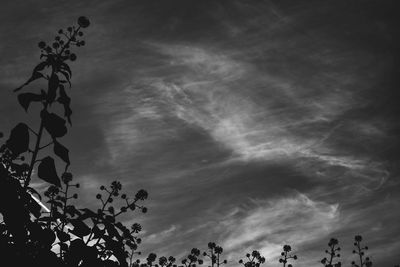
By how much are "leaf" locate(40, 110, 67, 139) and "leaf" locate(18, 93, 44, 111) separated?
0.33m

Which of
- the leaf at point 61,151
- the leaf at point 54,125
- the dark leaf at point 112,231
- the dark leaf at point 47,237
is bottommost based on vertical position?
the dark leaf at point 47,237

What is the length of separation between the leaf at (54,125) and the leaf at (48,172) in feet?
0.90

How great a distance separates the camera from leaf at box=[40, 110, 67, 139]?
13.1 feet

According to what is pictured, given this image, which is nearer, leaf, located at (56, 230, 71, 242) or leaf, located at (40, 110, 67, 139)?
leaf, located at (40, 110, 67, 139)

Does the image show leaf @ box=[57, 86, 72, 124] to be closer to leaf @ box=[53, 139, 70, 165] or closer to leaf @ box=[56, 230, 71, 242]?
leaf @ box=[53, 139, 70, 165]

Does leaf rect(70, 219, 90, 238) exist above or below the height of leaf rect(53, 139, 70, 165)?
below

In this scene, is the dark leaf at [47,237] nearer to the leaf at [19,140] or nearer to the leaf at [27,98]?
the leaf at [19,140]

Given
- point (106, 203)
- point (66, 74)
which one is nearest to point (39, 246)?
point (66, 74)

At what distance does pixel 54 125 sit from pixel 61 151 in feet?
0.89

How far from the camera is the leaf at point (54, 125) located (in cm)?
401

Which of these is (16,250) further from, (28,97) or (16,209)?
(28,97)

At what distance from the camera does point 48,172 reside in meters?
3.98

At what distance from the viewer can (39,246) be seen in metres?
4.09

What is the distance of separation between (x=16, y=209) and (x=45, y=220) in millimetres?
1257
